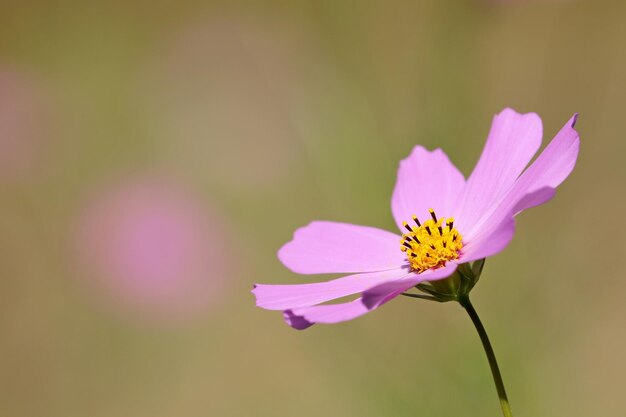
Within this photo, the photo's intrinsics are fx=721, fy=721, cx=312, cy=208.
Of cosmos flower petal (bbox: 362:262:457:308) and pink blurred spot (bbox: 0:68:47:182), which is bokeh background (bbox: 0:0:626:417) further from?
cosmos flower petal (bbox: 362:262:457:308)

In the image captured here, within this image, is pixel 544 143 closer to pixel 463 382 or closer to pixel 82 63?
pixel 463 382

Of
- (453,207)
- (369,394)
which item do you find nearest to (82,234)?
(369,394)

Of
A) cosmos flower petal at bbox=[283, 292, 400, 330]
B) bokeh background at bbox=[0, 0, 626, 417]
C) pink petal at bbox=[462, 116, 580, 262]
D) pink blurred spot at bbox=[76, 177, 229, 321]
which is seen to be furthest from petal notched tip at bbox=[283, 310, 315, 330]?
pink blurred spot at bbox=[76, 177, 229, 321]

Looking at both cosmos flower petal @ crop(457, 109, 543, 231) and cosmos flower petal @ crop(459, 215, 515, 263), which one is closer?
Answer: cosmos flower petal @ crop(459, 215, 515, 263)

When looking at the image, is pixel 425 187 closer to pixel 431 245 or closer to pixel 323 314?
pixel 431 245

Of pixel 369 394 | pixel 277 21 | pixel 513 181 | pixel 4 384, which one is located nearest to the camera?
pixel 513 181
